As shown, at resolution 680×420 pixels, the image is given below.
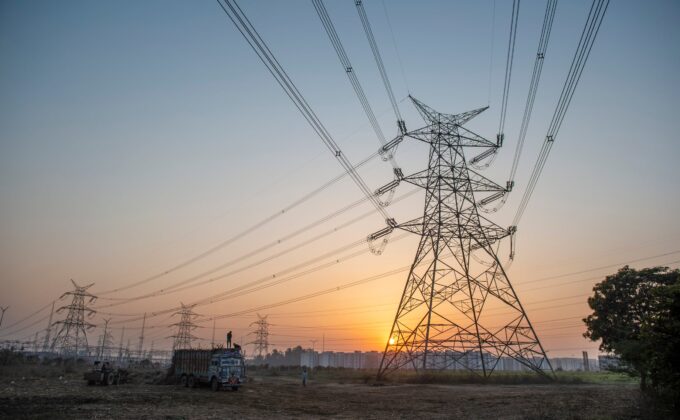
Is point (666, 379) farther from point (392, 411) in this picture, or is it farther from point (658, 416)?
point (392, 411)

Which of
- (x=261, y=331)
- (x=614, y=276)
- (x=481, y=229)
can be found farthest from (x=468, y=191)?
(x=261, y=331)

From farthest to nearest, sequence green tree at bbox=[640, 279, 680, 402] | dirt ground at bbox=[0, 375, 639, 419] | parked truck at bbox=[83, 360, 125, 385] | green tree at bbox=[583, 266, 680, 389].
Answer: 1. parked truck at bbox=[83, 360, 125, 385]
2. green tree at bbox=[583, 266, 680, 389]
3. dirt ground at bbox=[0, 375, 639, 419]
4. green tree at bbox=[640, 279, 680, 402]

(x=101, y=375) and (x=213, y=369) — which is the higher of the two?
(x=213, y=369)

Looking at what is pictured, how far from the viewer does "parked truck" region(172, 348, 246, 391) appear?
106 feet

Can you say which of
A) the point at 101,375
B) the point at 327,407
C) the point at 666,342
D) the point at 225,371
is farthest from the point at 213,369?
the point at 666,342

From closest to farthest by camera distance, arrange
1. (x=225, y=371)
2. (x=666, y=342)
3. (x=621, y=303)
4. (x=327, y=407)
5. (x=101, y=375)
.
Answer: (x=666, y=342) → (x=327, y=407) → (x=621, y=303) → (x=225, y=371) → (x=101, y=375)

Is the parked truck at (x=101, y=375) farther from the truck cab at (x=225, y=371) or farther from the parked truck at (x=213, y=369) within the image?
the truck cab at (x=225, y=371)

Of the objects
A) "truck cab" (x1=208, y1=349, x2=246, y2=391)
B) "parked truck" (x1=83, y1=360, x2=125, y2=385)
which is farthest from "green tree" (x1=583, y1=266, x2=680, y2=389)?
"parked truck" (x1=83, y1=360, x2=125, y2=385)

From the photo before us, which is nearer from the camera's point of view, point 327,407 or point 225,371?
point 327,407

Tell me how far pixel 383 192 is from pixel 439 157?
24.8ft

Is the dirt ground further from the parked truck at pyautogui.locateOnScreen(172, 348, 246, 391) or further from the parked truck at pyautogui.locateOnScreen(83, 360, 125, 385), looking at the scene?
the parked truck at pyautogui.locateOnScreen(83, 360, 125, 385)

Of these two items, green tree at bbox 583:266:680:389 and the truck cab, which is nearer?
green tree at bbox 583:266:680:389

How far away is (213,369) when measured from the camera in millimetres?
32625

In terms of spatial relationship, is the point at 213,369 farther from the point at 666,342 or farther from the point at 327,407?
the point at 666,342
